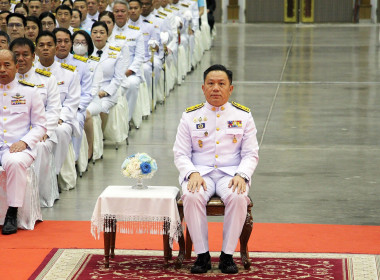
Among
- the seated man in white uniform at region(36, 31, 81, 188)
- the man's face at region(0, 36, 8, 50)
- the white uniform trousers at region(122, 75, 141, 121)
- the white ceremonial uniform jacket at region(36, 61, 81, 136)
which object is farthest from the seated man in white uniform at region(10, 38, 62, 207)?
the white uniform trousers at region(122, 75, 141, 121)

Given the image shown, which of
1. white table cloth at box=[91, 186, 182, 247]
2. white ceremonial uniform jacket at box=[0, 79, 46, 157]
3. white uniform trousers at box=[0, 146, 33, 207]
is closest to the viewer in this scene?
white table cloth at box=[91, 186, 182, 247]

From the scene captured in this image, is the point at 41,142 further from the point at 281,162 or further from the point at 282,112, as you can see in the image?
the point at 282,112

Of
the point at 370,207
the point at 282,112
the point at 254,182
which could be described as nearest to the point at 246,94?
the point at 282,112

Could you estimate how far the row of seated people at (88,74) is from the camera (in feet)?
27.0

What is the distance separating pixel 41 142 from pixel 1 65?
91cm

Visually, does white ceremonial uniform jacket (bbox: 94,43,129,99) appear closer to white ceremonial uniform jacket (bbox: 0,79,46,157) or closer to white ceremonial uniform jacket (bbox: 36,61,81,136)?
white ceremonial uniform jacket (bbox: 36,61,81,136)

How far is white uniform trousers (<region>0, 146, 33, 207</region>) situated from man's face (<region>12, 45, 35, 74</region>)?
104 cm

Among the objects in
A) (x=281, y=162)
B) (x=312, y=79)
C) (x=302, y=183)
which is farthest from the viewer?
(x=312, y=79)

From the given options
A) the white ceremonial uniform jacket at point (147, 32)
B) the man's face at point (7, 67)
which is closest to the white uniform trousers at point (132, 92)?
the white ceremonial uniform jacket at point (147, 32)

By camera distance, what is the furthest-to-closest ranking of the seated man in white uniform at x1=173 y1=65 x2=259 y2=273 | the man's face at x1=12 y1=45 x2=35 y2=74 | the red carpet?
the man's face at x1=12 y1=45 x2=35 y2=74 < the red carpet < the seated man in white uniform at x1=173 y1=65 x2=259 y2=273

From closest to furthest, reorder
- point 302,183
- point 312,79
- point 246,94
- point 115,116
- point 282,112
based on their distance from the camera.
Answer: point 302,183 < point 115,116 < point 282,112 < point 246,94 < point 312,79

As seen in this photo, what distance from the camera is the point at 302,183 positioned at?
8.97 meters

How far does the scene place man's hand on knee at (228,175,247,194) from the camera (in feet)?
19.8

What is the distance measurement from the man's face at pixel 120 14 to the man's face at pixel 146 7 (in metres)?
1.11
